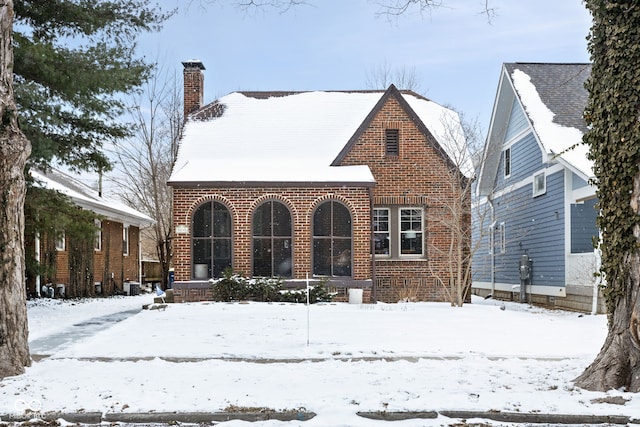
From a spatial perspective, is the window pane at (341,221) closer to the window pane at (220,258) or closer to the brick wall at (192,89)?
the window pane at (220,258)

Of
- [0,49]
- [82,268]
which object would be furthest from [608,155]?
[82,268]

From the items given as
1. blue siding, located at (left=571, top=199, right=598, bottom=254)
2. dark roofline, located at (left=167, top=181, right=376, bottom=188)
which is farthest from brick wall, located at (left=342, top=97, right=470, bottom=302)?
blue siding, located at (left=571, top=199, right=598, bottom=254)

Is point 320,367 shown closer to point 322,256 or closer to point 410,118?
point 322,256

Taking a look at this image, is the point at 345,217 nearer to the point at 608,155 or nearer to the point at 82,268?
the point at 82,268

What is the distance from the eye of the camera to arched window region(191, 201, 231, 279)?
17.6 metres

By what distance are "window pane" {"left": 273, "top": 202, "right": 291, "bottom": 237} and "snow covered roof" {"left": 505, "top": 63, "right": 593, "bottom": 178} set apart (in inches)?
301

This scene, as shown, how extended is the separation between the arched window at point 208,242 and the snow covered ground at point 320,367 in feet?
15.2

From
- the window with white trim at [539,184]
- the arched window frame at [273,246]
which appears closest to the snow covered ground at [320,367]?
the arched window frame at [273,246]

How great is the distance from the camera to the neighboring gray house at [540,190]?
17.1m

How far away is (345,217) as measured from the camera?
1836cm

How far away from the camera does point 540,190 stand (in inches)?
768

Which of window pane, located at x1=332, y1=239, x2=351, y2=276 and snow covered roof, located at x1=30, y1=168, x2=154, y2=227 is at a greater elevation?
snow covered roof, located at x1=30, y1=168, x2=154, y2=227

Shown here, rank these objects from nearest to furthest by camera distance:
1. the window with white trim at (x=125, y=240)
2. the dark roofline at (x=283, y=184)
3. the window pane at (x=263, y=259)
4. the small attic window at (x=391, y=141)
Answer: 1. the dark roofline at (x=283, y=184)
2. the small attic window at (x=391, y=141)
3. the window pane at (x=263, y=259)
4. the window with white trim at (x=125, y=240)

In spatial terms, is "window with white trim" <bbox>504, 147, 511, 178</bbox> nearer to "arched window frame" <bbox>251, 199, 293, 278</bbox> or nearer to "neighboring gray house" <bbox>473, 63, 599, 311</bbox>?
"neighboring gray house" <bbox>473, 63, 599, 311</bbox>
